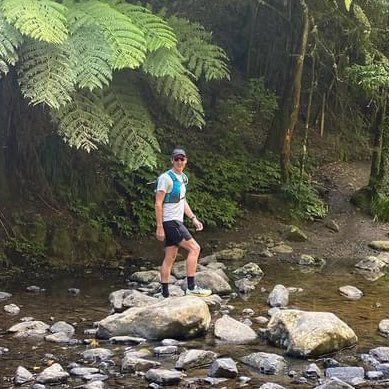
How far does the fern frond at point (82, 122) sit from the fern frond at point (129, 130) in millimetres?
357

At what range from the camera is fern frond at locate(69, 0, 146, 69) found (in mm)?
6613

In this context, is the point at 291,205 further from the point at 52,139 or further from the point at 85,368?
the point at 85,368

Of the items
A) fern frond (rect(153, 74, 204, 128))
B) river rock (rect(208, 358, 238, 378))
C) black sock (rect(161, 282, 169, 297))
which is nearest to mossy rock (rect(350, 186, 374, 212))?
fern frond (rect(153, 74, 204, 128))

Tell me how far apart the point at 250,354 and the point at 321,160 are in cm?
1043

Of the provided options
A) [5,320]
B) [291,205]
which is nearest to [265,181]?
[291,205]

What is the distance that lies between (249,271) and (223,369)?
3956 mm

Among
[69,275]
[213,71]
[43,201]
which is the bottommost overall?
[69,275]

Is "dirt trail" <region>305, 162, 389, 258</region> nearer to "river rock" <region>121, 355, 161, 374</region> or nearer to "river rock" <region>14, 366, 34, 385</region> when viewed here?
"river rock" <region>121, 355, 161, 374</region>

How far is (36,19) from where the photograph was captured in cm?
623

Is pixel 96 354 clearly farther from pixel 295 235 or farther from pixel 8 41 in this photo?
pixel 295 235

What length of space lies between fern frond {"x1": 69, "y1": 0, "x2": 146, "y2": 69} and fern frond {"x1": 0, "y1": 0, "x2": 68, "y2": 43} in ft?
1.08

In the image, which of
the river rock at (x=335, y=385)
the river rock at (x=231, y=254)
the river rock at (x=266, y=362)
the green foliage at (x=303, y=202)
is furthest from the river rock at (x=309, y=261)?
the river rock at (x=335, y=385)

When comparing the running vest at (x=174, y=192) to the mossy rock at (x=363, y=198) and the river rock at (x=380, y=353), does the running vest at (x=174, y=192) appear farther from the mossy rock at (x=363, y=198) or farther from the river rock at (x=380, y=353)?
the mossy rock at (x=363, y=198)

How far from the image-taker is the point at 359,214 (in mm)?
12523
